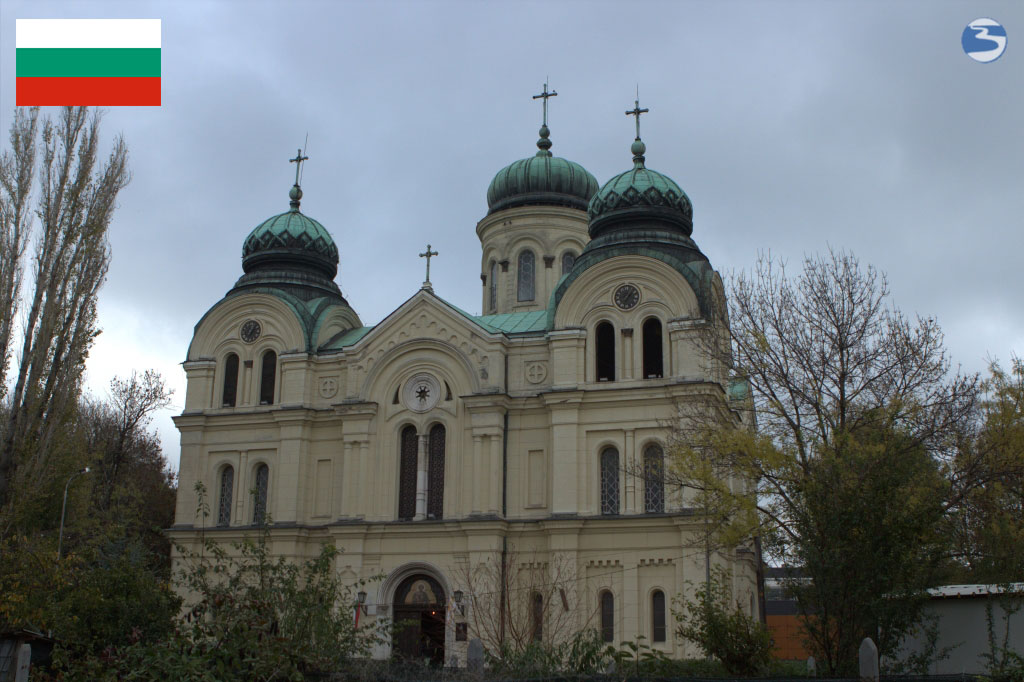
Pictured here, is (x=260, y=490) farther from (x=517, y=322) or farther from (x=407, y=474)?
(x=517, y=322)

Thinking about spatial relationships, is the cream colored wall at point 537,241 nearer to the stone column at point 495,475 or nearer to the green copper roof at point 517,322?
the green copper roof at point 517,322

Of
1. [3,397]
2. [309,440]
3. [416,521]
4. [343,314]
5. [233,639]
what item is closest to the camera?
[233,639]

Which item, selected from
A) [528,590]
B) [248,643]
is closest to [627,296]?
[528,590]

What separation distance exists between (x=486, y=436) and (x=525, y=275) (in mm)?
Answer: 10224

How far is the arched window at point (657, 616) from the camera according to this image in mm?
28750

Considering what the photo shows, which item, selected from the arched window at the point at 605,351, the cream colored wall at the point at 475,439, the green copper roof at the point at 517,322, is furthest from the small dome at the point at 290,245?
the arched window at the point at 605,351

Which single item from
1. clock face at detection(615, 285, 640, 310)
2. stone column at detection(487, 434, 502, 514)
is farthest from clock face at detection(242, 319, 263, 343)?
clock face at detection(615, 285, 640, 310)

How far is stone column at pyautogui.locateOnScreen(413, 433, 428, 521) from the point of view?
31.8 metres

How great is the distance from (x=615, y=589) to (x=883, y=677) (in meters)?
14.6

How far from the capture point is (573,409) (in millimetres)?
30703

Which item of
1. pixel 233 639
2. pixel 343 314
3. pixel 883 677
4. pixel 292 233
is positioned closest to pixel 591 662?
pixel 883 677

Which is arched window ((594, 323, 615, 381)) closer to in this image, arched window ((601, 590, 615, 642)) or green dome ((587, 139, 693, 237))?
green dome ((587, 139, 693, 237))

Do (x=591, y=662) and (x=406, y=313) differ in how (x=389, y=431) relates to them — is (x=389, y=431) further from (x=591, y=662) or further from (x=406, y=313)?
(x=591, y=662)

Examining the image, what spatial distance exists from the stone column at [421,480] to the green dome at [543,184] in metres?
11.9
